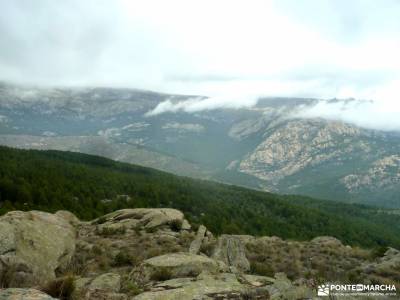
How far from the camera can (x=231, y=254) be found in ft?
118

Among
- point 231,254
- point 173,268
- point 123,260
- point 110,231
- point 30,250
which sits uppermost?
point 30,250

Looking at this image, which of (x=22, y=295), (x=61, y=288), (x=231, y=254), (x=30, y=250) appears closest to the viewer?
(x=22, y=295)

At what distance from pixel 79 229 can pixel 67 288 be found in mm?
36520

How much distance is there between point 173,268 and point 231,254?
44.9 ft

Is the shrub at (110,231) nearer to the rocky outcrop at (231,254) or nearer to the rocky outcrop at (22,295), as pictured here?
the rocky outcrop at (231,254)

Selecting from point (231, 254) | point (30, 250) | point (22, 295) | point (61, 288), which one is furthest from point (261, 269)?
point (22, 295)

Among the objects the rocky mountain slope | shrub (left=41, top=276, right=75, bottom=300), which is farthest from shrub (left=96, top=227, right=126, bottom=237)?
shrub (left=41, top=276, right=75, bottom=300)

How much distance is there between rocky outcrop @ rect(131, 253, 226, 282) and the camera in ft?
74.0

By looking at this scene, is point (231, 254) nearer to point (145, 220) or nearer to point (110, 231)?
point (110, 231)

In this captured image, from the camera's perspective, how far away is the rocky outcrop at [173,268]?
2256cm

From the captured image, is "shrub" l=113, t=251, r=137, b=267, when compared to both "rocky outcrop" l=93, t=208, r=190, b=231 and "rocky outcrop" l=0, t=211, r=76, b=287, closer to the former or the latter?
"rocky outcrop" l=0, t=211, r=76, b=287

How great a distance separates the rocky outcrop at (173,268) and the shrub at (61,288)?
6473 millimetres

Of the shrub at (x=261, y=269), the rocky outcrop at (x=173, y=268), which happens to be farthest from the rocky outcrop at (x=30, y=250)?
the shrub at (x=261, y=269)

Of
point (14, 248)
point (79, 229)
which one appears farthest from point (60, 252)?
point (79, 229)
